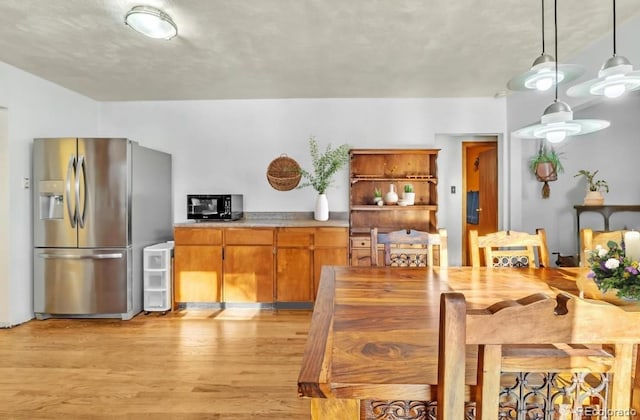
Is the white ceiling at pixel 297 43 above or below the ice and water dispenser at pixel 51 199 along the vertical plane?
above

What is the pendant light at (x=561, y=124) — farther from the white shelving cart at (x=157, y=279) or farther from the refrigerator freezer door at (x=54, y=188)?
the refrigerator freezer door at (x=54, y=188)

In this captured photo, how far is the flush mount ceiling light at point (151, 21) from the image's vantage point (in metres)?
2.33

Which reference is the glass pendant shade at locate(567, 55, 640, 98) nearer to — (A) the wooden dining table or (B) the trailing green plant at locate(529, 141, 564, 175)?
(A) the wooden dining table

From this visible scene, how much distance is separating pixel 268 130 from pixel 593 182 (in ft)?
12.8

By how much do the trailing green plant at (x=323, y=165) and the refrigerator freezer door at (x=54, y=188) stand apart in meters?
2.38

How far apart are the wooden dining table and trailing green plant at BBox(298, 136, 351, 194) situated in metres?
2.19

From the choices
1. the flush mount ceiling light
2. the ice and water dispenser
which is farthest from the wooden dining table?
the ice and water dispenser

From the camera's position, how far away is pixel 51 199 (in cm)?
350

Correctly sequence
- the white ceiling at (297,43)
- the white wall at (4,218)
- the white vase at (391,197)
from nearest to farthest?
the white ceiling at (297,43) < the white wall at (4,218) < the white vase at (391,197)

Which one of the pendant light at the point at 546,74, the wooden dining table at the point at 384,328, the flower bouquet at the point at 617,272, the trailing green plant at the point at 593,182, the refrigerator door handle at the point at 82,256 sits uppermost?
the pendant light at the point at 546,74

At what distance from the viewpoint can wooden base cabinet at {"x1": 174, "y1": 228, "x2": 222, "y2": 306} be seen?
151 inches

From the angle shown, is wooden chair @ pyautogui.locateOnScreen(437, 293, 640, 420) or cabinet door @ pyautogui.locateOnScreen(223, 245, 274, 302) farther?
cabinet door @ pyautogui.locateOnScreen(223, 245, 274, 302)

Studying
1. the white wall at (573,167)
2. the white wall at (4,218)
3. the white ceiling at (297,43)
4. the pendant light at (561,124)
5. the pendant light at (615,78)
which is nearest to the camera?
the pendant light at (615,78)

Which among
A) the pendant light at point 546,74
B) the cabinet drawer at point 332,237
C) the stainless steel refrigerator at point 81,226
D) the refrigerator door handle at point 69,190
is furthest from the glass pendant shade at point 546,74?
the refrigerator door handle at point 69,190
